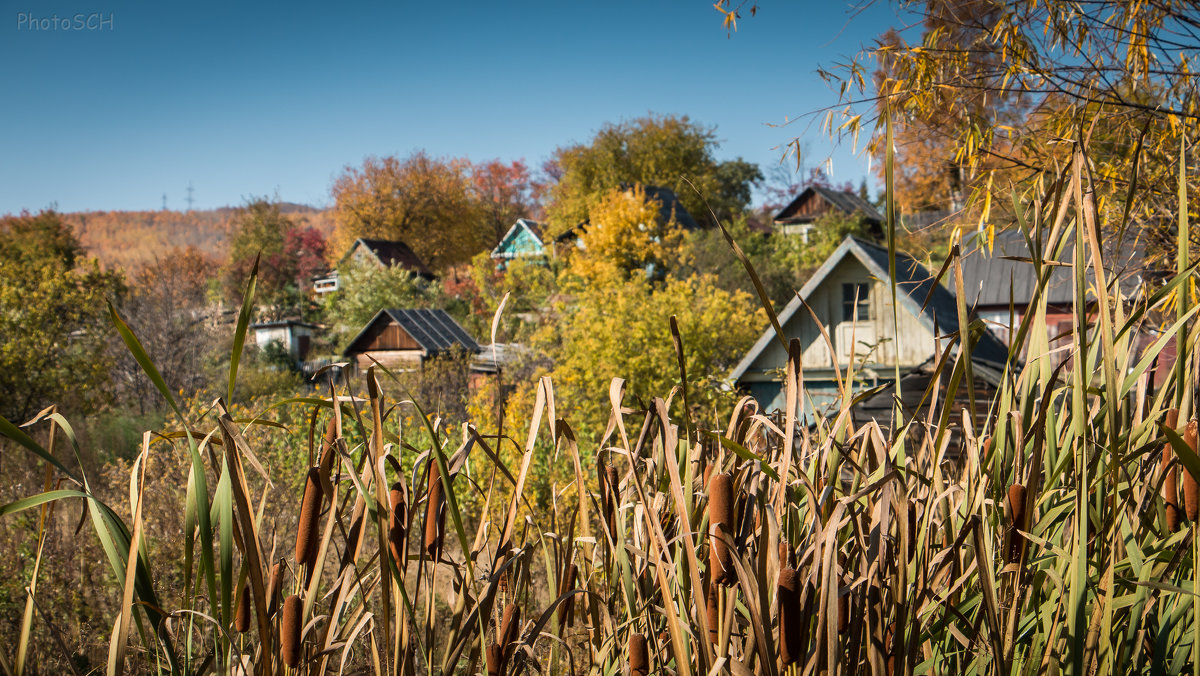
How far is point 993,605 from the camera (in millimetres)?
776

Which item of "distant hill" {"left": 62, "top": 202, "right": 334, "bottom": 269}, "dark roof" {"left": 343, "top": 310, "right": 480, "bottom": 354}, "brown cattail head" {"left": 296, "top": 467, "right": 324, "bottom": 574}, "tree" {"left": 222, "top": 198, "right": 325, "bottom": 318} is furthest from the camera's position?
"distant hill" {"left": 62, "top": 202, "right": 334, "bottom": 269}

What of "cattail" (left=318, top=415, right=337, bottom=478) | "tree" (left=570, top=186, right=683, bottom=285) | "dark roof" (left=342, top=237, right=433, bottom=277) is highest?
"dark roof" (left=342, top=237, right=433, bottom=277)

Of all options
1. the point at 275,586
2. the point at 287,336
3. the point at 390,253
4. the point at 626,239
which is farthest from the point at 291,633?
the point at 390,253

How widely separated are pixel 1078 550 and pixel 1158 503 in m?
0.38

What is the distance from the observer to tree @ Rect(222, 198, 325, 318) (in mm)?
39062

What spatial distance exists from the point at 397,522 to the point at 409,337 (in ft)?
67.2

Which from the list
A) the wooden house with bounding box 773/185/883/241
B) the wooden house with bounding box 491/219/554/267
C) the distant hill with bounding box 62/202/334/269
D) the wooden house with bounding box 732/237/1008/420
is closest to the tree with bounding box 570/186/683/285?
the wooden house with bounding box 773/185/883/241

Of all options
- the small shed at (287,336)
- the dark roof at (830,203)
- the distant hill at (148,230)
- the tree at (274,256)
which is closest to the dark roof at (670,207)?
the dark roof at (830,203)

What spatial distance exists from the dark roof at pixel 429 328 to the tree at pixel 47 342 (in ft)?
26.3

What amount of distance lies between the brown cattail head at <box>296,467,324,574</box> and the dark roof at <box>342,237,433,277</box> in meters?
39.8

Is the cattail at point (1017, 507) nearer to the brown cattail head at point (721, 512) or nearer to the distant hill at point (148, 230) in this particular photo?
the brown cattail head at point (721, 512)

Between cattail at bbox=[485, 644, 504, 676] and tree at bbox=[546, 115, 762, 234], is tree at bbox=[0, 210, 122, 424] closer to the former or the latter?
cattail at bbox=[485, 644, 504, 676]

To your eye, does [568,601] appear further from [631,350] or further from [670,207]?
[670,207]

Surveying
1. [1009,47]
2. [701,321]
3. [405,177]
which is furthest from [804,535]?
[405,177]
